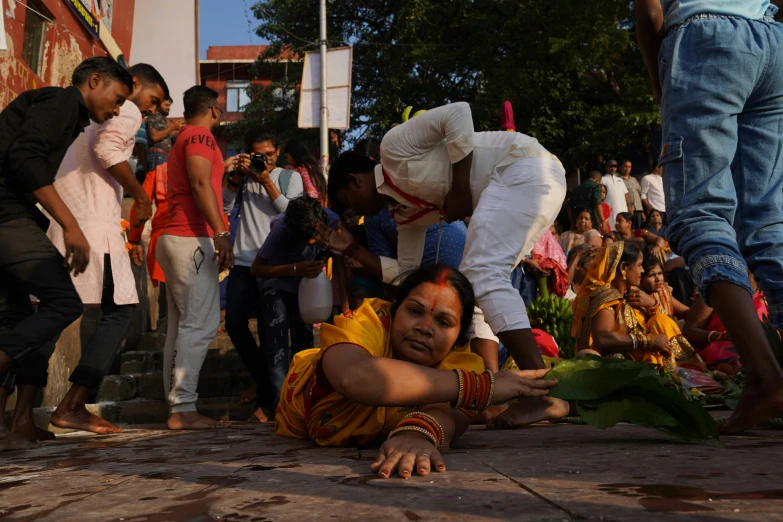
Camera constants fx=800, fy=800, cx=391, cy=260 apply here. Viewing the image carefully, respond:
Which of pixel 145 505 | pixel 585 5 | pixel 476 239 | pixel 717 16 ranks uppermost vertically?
pixel 585 5

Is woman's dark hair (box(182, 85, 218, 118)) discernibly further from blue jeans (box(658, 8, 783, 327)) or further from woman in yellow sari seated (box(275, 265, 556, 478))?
blue jeans (box(658, 8, 783, 327))

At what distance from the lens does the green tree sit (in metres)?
17.5

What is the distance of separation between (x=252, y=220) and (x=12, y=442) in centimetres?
261

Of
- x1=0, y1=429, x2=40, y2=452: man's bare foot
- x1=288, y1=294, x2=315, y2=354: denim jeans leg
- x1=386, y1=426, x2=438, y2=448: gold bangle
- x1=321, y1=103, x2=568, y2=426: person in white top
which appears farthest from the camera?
x1=288, y1=294, x2=315, y2=354: denim jeans leg

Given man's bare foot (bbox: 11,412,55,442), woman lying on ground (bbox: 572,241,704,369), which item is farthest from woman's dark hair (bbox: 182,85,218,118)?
woman lying on ground (bbox: 572,241,704,369)

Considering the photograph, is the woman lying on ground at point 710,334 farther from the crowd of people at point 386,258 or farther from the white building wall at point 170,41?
the white building wall at point 170,41

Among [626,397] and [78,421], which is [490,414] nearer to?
[626,397]

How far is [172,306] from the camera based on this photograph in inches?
198

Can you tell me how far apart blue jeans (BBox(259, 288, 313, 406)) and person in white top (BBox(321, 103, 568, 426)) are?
1.42 metres

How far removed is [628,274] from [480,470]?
156 inches

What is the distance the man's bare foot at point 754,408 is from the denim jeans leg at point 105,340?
316cm

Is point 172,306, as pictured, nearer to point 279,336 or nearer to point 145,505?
point 279,336

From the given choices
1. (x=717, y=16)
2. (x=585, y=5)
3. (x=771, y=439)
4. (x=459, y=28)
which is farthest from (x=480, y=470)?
(x=459, y=28)

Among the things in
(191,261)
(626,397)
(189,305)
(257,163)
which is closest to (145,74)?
(257,163)
